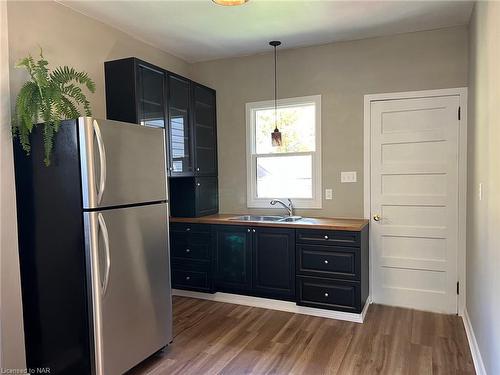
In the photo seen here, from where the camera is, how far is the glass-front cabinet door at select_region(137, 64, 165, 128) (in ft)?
10.4

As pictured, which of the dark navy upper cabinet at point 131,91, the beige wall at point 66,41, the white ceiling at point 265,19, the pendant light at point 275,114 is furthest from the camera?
the pendant light at point 275,114

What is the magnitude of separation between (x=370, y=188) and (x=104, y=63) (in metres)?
2.68

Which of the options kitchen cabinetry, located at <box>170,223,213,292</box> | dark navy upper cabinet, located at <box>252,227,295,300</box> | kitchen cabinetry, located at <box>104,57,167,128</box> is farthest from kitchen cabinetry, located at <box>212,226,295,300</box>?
kitchen cabinetry, located at <box>104,57,167,128</box>

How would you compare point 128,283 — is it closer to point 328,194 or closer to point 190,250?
point 190,250

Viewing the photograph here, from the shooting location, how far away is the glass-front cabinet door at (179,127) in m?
3.53

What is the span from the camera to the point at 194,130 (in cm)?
387

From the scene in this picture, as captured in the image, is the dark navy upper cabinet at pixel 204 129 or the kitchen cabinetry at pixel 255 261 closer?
the kitchen cabinetry at pixel 255 261

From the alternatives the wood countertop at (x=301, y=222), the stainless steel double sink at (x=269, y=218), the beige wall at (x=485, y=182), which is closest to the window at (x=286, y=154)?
the stainless steel double sink at (x=269, y=218)

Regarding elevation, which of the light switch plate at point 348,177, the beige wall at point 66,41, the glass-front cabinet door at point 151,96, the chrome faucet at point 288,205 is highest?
the beige wall at point 66,41

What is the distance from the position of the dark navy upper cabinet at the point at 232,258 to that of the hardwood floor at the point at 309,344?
0.26 meters

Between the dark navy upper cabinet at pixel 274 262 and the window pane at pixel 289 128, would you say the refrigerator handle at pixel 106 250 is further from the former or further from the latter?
the window pane at pixel 289 128

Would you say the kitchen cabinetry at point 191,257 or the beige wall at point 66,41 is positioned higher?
the beige wall at point 66,41

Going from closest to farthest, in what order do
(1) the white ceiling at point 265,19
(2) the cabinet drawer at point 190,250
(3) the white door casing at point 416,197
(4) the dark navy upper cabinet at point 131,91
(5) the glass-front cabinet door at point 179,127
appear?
1. (1) the white ceiling at point 265,19
2. (4) the dark navy upper cabinet at point 131,91
3. (3) the white door casing at point 416,197
4. (5) the glass-front cabinet door at point 179,127
5. (2) the cabinet drawer at point 190,250

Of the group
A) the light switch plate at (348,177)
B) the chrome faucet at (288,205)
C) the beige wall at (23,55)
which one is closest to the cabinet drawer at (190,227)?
the chrome faucet at (288,205)
